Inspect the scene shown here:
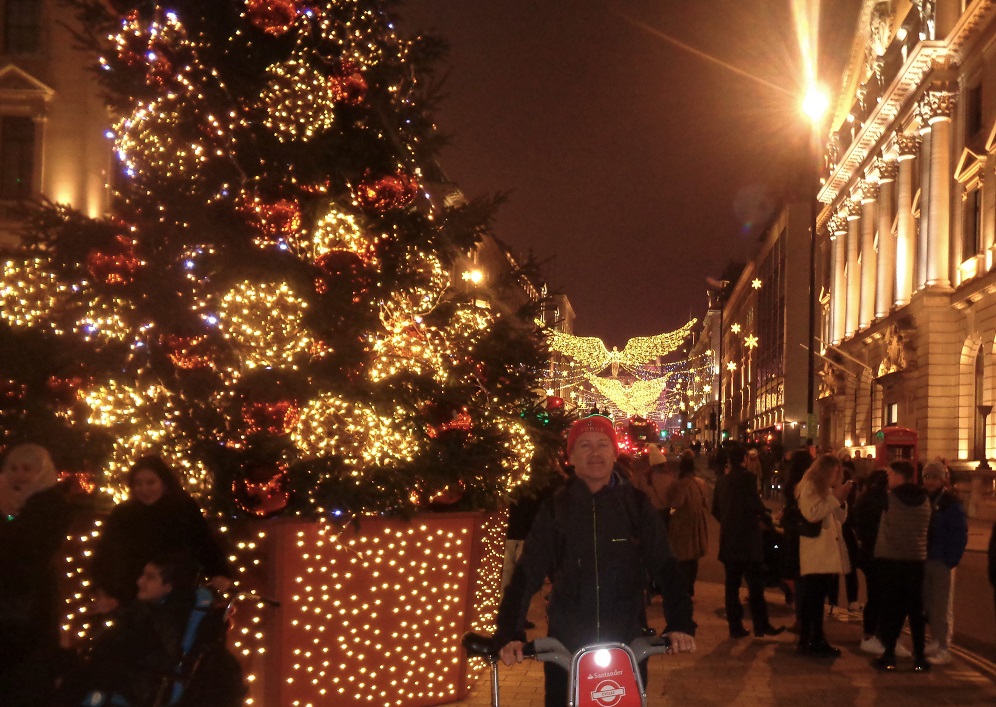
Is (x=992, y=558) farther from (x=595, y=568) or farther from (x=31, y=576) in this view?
(x=31, y=576)

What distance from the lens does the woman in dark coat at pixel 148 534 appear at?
18.2 feet

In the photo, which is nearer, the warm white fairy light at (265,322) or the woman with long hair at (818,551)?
the warm white fairy light at (265,322)

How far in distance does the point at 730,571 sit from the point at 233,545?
19.4ft

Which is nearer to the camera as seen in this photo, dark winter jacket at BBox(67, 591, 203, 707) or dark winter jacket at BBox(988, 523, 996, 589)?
dark winter jacket at BBox(67, 591, 203, 707)

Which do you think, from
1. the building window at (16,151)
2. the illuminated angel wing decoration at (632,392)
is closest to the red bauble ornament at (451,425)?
the building window at (16,151)

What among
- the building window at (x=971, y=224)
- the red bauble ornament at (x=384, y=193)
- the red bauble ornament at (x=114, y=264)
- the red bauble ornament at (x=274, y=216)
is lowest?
the red bauble ornament at (x=114, y=264)

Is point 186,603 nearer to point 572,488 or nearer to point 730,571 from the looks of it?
point 572,488

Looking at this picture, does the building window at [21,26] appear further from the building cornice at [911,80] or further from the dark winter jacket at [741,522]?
the building cornice at [911,80]

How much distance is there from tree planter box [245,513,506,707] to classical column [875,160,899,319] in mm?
45807

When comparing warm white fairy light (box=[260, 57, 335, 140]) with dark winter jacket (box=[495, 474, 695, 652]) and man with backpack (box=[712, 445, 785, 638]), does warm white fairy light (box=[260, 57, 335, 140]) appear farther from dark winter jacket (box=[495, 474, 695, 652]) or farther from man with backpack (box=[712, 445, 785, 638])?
man with backpack (box=[712, 445, 785, 638])

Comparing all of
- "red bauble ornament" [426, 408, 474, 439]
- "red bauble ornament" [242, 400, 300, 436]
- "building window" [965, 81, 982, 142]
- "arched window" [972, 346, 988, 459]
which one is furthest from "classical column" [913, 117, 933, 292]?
"red bauble ornament" [242, 400, 300, 436]

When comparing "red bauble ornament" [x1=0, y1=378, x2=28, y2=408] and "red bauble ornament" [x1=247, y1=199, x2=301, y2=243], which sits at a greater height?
"red bauble ornament" [x1=247, y1=199, x2=301, y2=243]

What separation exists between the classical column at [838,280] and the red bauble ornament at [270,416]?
57.9 m

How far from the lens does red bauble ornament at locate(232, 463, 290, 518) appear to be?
286 inches
